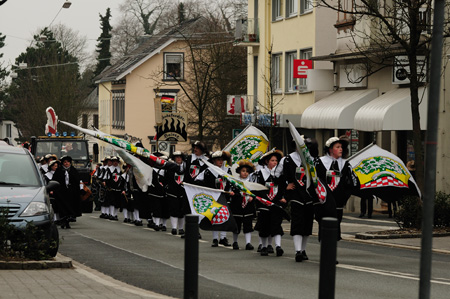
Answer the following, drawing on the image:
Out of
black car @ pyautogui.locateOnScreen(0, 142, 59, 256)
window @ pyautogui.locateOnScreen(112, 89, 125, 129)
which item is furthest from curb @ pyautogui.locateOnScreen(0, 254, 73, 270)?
window @ pyautogui.locateOnScreen(112, 89, 125, 129)

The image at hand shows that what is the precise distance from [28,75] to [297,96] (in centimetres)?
5431

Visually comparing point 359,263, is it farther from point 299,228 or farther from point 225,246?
point 225,246

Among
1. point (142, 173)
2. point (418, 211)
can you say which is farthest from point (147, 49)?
point (418, 211)

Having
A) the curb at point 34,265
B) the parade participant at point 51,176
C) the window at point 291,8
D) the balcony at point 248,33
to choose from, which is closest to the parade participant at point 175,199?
the parade participant at point 51,176

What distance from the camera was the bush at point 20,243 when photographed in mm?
12641

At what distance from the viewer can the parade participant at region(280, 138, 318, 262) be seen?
15.0 meters

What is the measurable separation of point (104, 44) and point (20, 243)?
319 feet

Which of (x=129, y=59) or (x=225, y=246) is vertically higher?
(x=129, y=59)

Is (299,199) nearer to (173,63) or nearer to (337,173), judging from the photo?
(337,173)

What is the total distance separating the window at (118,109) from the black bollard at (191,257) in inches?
2665

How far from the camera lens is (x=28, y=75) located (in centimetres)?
9112

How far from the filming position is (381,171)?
1898 cm

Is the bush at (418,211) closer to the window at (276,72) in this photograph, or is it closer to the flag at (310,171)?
the flag at (310,171)

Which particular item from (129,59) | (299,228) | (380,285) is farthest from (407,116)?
(129,59)
